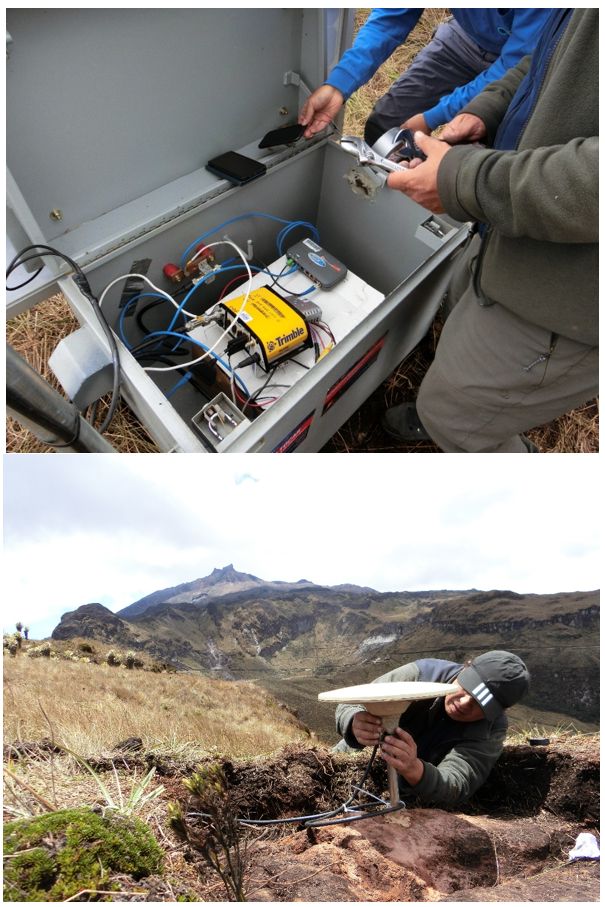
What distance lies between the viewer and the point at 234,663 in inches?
37.5

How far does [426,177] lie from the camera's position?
1104 mm

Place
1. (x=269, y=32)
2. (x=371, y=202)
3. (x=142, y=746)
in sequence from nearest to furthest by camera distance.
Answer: (x=142, y=746) → (x=269, y=32) → (x=371, y=202)

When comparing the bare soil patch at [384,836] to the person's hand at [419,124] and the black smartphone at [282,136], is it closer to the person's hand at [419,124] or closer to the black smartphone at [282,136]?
the black smartphone at [282,136]

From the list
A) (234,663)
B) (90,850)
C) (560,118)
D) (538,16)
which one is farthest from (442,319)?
(90,850)

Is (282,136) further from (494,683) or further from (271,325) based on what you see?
(494,683)

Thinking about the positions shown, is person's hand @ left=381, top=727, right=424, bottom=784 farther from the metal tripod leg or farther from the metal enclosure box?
the metal enclosure box

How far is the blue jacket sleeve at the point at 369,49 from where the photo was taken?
1407 mm

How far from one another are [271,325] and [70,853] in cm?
116

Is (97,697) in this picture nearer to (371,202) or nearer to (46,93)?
(46,93)

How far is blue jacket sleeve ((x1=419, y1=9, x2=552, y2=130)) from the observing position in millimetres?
1293

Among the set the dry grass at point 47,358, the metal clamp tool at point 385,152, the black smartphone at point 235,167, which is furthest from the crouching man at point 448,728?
the black smartphone at point 235,167

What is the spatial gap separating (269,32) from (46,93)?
0.62 m

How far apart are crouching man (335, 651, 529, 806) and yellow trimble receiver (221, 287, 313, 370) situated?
0.84 m

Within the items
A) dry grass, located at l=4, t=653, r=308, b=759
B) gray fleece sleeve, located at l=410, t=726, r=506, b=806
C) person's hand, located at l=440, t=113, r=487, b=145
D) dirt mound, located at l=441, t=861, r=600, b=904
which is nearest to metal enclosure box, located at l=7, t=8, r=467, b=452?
person's hand, located at l=440, t=113, r=487, b=145
